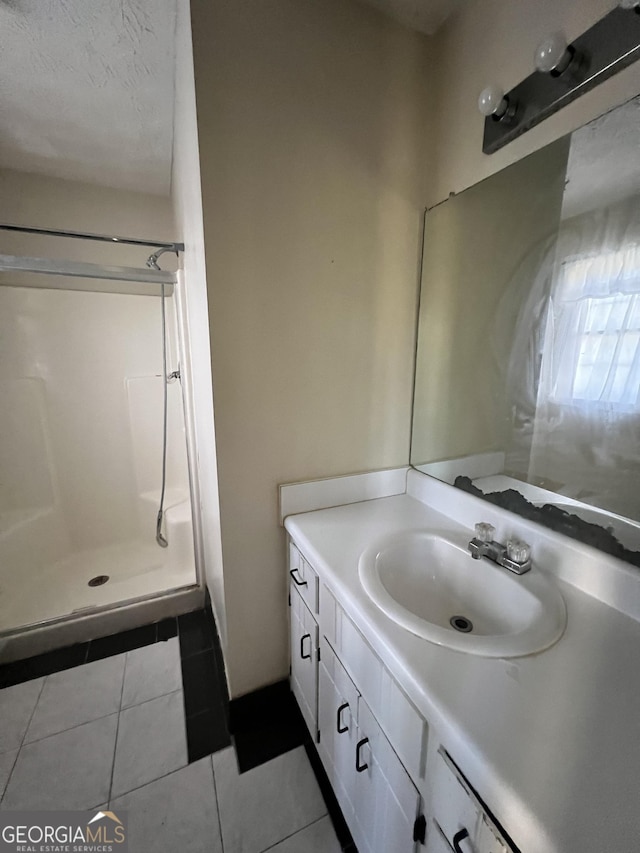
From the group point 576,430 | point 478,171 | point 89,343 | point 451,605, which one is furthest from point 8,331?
point 576,430

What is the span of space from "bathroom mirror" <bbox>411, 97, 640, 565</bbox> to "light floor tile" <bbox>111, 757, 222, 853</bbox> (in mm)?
1264

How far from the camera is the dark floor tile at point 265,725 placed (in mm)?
1170

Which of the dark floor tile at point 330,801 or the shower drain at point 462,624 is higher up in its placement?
the shower drain at point 462,624

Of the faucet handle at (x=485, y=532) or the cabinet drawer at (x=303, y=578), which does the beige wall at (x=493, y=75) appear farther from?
the cabinet drawer at (x=303, y=578)

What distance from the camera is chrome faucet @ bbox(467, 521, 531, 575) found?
855mm

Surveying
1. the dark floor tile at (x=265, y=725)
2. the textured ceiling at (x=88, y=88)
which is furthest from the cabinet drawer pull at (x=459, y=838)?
the textured ceiling at (x=88, y=88)

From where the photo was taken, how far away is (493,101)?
87 centimetres

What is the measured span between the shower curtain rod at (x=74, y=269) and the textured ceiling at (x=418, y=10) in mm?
1196

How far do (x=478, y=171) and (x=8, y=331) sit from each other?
2.38m

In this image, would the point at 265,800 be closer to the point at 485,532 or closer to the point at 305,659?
the point at 305,659

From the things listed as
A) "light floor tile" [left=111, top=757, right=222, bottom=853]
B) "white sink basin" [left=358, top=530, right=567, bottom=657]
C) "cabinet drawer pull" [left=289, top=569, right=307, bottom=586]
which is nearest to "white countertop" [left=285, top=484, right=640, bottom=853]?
"white sink basin" [left=358, top=530, right=567, bottom=657]

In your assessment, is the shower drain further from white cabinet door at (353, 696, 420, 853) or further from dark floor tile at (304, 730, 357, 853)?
dark floor tile at (304, 730, 357, 853)

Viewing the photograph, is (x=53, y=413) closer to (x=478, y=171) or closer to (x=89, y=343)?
(x=89, y=343)

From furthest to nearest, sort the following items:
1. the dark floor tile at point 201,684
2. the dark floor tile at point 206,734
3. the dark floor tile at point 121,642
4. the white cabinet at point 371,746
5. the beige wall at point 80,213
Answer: the beige wall at point 80,213
the dark floor tile at point 121,642
the dark floor tile at point 201,684
the dark floor tile at point 206,734
the white cabinet at point 371,746
